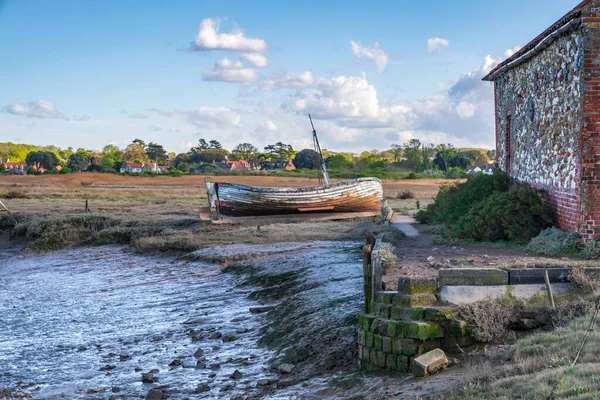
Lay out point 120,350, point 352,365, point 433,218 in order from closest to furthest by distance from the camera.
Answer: point 352,365, point 120,350, point 433,218

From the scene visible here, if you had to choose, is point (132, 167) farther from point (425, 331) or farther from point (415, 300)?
point (425, 331)

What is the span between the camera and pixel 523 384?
6.20m

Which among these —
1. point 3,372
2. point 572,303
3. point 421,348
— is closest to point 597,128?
point 572,303

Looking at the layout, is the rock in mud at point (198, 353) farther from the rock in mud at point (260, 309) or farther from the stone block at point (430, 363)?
the stone block at point (430, 363)

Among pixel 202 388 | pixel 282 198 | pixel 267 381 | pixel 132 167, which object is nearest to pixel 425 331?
pixel 267 381

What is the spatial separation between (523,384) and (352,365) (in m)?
3.65

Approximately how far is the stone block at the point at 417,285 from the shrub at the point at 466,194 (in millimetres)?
7959

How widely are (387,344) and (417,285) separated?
87 centimetres

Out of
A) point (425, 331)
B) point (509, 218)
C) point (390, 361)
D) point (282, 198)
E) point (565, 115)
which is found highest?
point (565, 115)

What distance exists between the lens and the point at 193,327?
1347 cm

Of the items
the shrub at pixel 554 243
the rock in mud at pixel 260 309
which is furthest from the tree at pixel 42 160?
the shrub at pixel 554 243

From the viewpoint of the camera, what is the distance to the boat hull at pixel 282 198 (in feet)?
95.9

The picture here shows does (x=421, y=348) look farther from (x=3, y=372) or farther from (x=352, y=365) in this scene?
(x=3, y=372)

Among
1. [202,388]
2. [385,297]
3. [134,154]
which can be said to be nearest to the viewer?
[385,297]
